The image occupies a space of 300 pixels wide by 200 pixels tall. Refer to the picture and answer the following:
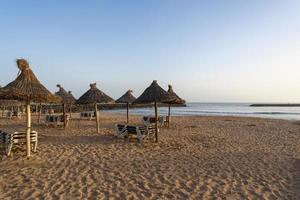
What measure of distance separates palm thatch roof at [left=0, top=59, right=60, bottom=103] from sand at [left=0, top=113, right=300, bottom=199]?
5.33 ft

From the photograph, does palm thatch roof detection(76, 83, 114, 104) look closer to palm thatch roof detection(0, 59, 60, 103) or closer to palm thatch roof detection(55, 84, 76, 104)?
palm thatch roof detection(55, 84, 76, 104)

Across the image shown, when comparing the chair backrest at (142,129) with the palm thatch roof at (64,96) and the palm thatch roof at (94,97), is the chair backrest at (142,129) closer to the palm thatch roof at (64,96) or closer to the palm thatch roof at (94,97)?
the palm thatch roof at (94,97)

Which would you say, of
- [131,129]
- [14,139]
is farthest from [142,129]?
[14,139]

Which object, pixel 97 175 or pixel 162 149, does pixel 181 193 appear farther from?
pixel 162 149

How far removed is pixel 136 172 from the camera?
6.90m

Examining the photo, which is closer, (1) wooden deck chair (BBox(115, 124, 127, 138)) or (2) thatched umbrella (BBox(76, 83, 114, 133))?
(1) wooden deck chair (BBox(115, 124, 127, 138))

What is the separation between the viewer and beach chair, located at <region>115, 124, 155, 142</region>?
1110 cm

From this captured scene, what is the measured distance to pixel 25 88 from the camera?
26.1 ft

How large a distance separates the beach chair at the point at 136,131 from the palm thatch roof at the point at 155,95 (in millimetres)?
1093

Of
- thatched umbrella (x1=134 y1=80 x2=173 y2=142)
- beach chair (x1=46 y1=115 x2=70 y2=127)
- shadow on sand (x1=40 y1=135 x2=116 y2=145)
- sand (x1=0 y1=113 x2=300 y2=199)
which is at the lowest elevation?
sand (x1=0 y1=113 x2=300 y2=199)

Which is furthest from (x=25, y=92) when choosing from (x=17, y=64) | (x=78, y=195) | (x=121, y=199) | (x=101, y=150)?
(x=121, y=199)

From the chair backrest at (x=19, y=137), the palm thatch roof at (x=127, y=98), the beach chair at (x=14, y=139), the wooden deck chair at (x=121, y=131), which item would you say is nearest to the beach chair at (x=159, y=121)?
the palm thatch roof at (x=127, y=98)

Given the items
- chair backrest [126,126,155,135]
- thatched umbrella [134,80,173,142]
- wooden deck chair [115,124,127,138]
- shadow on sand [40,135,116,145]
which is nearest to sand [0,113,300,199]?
shadow on sand [40,135,116,145]

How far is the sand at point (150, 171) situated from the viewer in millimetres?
5535
